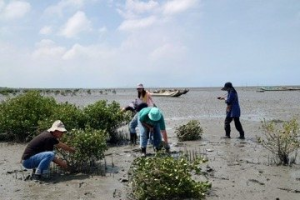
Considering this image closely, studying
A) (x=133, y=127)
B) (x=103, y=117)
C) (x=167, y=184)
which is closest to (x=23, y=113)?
(x=103, y=117)

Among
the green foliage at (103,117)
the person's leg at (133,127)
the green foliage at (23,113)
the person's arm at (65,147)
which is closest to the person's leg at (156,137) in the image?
the person's leg at (133,127)

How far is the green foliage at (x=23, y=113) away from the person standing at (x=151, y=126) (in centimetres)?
427

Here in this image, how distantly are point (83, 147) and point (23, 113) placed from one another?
547cm

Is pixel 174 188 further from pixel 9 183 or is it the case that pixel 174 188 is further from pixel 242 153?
pixel 242 153

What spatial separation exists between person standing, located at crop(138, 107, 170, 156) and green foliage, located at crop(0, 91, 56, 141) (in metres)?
4.27

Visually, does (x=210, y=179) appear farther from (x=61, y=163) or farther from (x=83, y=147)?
(x=61, y=163)

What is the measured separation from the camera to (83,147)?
7.96 metres

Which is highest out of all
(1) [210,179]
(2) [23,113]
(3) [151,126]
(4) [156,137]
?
(2) [23,113]

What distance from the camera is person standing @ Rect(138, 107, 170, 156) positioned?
909 cm

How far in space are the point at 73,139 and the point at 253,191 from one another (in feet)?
12.8

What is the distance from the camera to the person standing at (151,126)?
909 centimetres

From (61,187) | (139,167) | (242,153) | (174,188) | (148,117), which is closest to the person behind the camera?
(174,188)

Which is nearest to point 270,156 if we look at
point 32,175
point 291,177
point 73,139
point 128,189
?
point 291,177

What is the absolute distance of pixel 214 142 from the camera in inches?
470
